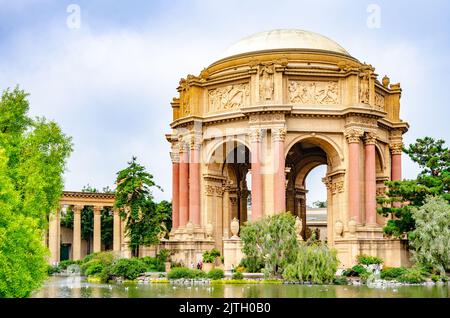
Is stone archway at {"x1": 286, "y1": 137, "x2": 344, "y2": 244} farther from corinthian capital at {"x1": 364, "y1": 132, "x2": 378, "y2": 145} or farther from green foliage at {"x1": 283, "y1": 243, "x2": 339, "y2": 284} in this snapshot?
green foliage at {"x1": 283, "y1": 243, "x2": 339, "y2": 284}

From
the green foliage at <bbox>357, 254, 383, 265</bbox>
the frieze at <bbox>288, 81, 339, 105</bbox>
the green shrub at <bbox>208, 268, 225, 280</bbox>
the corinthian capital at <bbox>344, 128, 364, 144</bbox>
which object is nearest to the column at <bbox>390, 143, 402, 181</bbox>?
the corinthian capital at <bbox>344, 128, 364, 144</bbox>

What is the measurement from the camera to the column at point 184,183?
4828 cm

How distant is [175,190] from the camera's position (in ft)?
167

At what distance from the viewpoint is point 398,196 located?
4078cm

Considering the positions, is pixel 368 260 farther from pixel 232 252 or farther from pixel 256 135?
pixel 256 135

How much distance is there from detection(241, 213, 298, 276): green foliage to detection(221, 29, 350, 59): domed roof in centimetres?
1414

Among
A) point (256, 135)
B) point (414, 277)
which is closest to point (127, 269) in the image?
point (256, 135)

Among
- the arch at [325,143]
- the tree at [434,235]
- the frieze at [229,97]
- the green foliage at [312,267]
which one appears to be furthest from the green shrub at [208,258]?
the tree at [434,235]

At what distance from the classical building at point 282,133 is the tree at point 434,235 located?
6281mm

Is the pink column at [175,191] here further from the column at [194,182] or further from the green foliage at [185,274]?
the green foliage at [185,274]

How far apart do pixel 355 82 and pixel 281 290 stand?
1926 centimetres

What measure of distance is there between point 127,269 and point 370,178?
16067 millimetres
